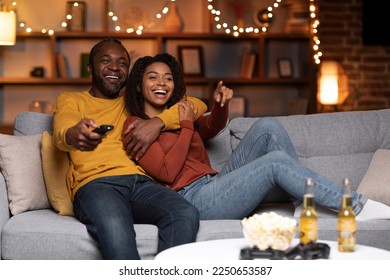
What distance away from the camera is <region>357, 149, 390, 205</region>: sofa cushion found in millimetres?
3330

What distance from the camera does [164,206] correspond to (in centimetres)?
292

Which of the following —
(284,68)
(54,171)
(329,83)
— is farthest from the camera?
(284,68)

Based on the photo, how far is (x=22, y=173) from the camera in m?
3.28

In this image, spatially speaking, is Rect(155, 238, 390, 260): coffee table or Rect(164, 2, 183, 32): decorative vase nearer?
Rect(155, 238, 390, 260): coffee table

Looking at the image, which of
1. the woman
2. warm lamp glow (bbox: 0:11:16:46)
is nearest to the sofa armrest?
the woman

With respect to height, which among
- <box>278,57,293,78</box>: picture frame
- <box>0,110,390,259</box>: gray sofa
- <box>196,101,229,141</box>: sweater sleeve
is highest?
<box>278,57,293,78</box>: picture frame

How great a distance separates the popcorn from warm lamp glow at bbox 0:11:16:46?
13.1ft

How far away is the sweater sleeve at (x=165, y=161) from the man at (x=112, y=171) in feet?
0.11

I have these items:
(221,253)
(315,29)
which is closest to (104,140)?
(221,253)

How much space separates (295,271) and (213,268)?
0.81 feet

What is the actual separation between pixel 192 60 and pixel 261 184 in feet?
12.3

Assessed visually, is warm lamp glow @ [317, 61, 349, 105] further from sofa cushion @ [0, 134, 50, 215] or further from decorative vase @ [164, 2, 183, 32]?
sofa cushion @ [0, 134, 50, 215]

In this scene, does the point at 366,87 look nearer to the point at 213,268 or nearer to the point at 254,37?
the point at 254,37

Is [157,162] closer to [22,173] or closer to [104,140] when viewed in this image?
[104,140]
